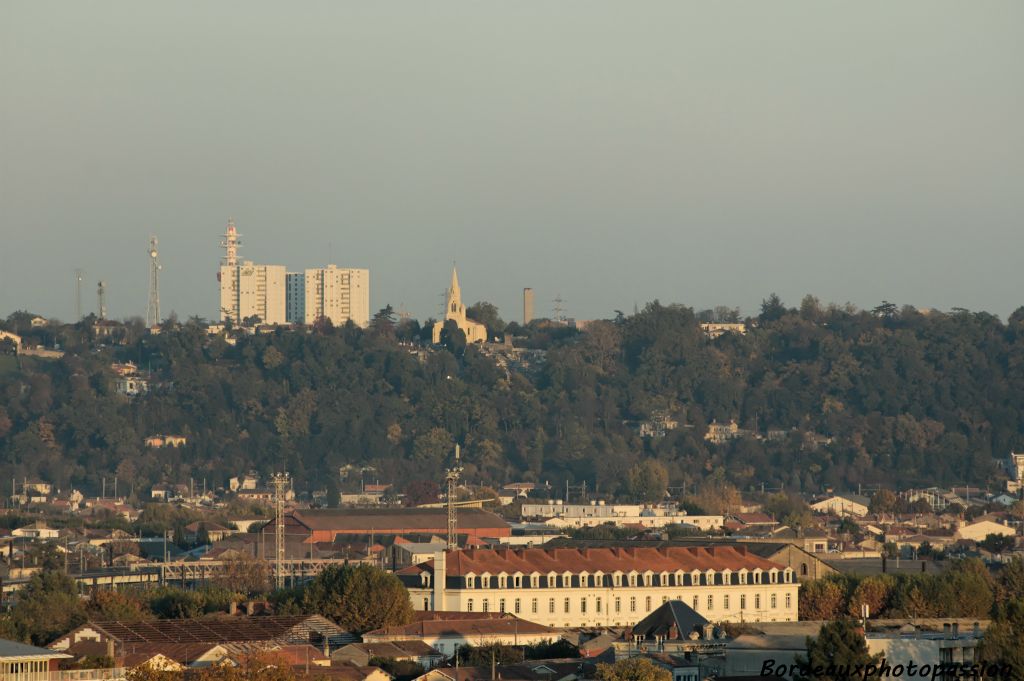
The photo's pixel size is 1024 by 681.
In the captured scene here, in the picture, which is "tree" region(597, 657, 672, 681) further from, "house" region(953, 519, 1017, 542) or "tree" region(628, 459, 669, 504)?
"tree" region(628, 459, 669, 504)

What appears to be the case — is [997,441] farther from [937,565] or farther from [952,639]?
[952,639]

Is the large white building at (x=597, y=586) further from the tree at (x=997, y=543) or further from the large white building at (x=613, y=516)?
the large white building at (x=613, y=516)

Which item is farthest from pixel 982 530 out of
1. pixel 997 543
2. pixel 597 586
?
pixel 597 586

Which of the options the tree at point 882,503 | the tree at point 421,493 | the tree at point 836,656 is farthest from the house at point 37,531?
the tree at point 836,656

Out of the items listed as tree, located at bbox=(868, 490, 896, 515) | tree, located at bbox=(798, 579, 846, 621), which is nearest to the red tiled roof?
tree, located at bbox=(798, 579, 846, 621)

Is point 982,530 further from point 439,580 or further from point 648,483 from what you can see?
point 439,580
